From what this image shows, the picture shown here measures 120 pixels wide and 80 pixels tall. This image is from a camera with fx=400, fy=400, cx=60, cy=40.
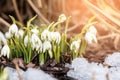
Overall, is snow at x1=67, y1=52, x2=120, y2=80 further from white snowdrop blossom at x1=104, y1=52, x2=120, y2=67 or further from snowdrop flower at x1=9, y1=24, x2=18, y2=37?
snowdrop flower at x1=9, y1=24, x2=18, y2=37

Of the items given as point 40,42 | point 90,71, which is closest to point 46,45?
point 40,42

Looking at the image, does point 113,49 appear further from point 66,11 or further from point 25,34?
point 25,34

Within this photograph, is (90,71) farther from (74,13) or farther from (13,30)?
(74,13)

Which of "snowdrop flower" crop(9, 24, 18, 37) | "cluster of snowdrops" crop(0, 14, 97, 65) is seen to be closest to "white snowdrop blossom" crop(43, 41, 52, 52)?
"cluster of snowdrops" crop(0, 14, 97, 65)

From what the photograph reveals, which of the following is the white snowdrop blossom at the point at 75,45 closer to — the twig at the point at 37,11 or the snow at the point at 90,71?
the snow at the point at 90,71

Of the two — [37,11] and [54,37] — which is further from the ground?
[37,11]

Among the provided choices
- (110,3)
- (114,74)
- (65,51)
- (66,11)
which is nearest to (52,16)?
(66,11)
